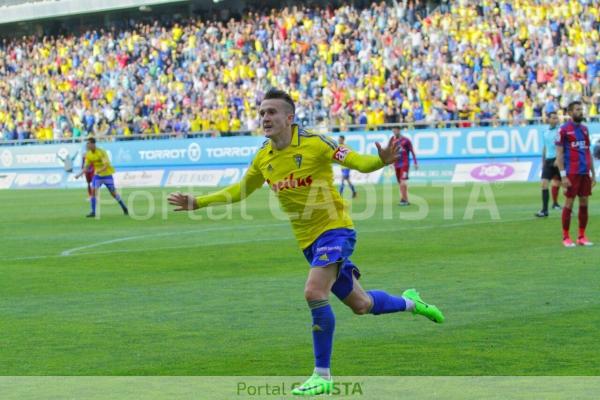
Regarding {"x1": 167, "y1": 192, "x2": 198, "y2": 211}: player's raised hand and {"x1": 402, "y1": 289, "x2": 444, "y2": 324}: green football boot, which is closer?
{"x1": 167, "y1": 192, "x2": 198, "y2": 211}: player's raised hand

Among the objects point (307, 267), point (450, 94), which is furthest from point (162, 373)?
point (450, 94)

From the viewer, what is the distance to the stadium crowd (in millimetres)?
38438

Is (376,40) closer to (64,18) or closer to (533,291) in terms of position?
(64,18)

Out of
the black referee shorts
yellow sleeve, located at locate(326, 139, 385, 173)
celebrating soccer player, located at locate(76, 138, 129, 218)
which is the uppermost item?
yellow sleeve, located at locate(326, 139, 385, 173)

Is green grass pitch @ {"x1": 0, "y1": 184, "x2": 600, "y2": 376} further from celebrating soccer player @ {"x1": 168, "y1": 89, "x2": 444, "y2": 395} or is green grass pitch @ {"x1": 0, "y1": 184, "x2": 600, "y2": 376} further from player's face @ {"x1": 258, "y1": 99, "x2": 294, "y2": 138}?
player's face @ {"x1": 258, "y1": 99, "x2": 294, "y2": 138}

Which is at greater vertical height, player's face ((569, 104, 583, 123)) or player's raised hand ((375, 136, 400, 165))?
player's raised hand ((375, 136, 400, 165))

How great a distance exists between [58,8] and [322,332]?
58.5 m

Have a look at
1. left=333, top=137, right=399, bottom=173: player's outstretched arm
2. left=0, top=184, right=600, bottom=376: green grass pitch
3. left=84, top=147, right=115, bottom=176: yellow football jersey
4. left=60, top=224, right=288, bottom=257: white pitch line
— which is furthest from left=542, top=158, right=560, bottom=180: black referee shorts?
left=333, top=137, right=399, bottom=173: player's outstretched arm

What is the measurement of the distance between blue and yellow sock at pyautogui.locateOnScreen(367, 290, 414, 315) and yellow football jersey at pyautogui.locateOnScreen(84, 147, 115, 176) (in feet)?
66.0

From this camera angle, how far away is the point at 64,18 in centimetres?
6619

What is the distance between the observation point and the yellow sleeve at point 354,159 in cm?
787

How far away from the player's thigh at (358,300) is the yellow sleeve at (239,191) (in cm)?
113

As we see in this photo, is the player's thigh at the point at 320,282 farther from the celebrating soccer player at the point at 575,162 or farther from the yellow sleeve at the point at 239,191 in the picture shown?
the celebrating soccer player at the point at 575,162
